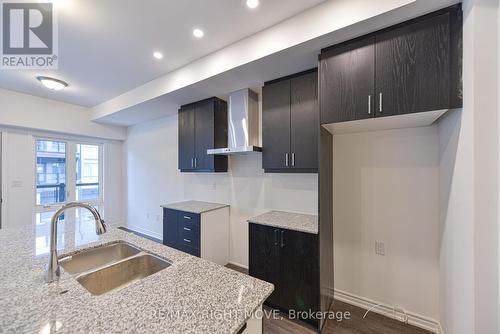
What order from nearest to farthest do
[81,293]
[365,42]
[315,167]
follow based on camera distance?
[81,293], [365,42], [315,167]

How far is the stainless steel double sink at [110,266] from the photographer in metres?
1.24

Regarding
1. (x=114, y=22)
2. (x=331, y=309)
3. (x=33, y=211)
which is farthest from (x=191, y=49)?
(x=33, y=211)

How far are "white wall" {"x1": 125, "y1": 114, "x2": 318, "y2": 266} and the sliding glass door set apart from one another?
0.71 meters

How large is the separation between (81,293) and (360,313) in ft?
7.87

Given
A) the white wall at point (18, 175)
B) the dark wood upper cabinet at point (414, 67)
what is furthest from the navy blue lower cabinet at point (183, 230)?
the white wall at point (18, 175)

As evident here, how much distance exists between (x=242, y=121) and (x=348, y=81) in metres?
A: 1.44

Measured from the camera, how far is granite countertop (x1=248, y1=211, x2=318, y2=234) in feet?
6.52

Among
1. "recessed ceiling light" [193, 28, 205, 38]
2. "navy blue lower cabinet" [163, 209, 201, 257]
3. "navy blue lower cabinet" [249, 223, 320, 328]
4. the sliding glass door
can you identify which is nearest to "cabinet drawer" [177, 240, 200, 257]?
"navy blue lower cabinet" [163, 209, 201, 257]

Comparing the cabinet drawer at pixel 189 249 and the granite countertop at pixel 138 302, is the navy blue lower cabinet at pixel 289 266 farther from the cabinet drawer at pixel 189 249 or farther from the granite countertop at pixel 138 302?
the granite countertop at pixel 138 302

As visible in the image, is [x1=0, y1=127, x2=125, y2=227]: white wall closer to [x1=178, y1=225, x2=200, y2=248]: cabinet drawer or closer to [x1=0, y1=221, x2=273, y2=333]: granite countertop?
[x1=178, y1=225, x2=200, y2=248]: cabinet drawer

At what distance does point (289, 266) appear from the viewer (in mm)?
2020

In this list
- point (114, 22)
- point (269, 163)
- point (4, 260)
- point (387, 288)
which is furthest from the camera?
point (269, 163)

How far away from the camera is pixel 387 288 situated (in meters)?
2.04

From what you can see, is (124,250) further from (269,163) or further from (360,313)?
(360,313)
